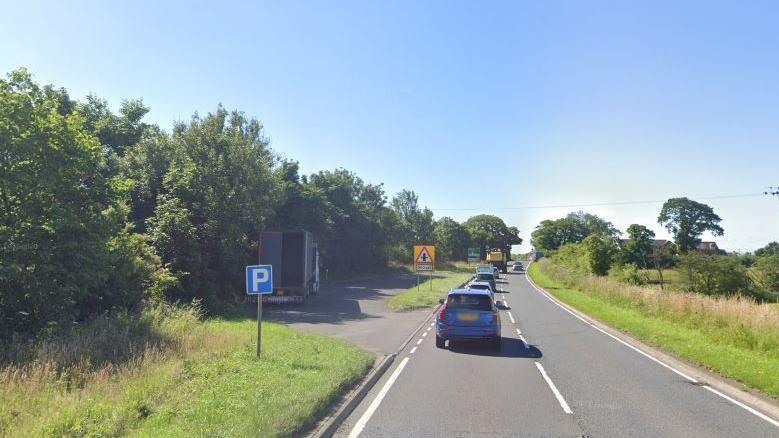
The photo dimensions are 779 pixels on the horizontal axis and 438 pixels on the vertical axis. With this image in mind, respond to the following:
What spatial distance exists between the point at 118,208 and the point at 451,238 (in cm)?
8744

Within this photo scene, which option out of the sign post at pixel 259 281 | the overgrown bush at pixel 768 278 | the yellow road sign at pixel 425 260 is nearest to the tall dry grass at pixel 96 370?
the sign post at pixel 259 281

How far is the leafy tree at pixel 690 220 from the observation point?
9256 cm

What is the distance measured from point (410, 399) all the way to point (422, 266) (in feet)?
67.8

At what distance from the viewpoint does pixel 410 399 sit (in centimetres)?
803

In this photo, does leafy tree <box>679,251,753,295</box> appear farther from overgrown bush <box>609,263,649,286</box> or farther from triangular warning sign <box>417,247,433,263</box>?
triangular warning sign <box>417,247,433,263</box>

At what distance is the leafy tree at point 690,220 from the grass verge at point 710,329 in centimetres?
8072

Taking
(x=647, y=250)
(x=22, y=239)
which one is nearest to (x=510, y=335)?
(x=22, y=239)

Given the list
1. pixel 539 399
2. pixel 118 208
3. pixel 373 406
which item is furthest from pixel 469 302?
pixel 118 208

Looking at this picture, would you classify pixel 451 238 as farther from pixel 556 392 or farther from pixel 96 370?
pixel 96 370

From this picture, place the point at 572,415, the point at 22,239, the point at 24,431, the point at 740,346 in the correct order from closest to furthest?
the point at 24,431 → the point at 572,415 → the point at 22,239 → the point at 740,346

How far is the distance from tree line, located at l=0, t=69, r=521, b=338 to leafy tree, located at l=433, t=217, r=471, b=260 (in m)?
51.9

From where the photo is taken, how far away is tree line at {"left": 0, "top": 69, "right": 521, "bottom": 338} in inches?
495

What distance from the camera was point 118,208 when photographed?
1473cm

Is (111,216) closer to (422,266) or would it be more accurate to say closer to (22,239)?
(22,239)
